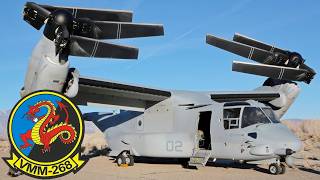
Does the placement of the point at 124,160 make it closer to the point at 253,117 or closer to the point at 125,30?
the point at 253,117

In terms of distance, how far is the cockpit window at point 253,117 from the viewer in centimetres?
1266

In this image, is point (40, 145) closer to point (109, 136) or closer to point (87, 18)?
point (87, 18)

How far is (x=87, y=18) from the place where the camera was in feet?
34.5

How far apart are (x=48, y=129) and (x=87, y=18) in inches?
301

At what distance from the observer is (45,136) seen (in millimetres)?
3383

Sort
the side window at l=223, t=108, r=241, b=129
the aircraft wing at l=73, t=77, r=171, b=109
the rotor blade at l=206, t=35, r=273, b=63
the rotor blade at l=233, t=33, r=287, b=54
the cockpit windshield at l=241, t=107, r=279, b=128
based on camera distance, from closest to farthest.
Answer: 1. the cockpit windshield at l=241, t=107, r=279, b=128
2. the side window at l=223, t=108, r=241, b=129
3. the aircraft wing at l=73, t=77, r=171, b=109
4. the rotor blade at l=206, t=35, r=273, b=63
5. the rotor blade at l=233, t=33, r=287, b=54

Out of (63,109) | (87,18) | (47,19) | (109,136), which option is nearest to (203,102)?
(109,136)

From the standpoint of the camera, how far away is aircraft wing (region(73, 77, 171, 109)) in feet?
45.8

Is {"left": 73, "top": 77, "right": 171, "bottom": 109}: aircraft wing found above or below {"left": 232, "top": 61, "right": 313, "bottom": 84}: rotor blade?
below

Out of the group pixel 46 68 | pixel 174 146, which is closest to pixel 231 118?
pixel 174 146

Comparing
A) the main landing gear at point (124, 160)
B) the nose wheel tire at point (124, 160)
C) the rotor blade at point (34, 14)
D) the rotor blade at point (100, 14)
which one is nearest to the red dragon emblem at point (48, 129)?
the rotor blade at point (34, 14)

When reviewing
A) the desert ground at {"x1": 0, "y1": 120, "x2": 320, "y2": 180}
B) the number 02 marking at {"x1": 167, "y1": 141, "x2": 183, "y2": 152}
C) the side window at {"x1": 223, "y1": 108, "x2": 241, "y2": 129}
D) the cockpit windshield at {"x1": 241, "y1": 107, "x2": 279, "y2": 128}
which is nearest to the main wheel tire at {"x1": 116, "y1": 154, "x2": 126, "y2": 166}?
the desert ground at {"x1": 0, "y1": 120, "x2": 320, "y2": 180}

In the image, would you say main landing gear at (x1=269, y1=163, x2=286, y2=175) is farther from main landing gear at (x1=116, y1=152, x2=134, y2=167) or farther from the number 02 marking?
main landing gear at (x1=116, y1=152, x2=134, y2=167)

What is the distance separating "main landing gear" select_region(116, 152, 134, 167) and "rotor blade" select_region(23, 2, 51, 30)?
8.22 metres
